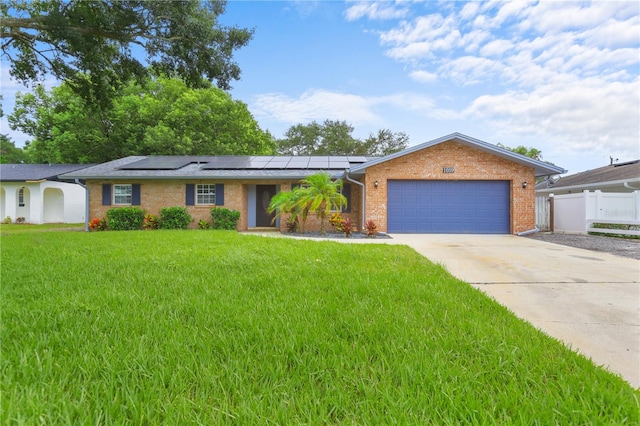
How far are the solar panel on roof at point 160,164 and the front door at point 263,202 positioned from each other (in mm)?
3897

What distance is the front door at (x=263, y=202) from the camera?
1459 cm

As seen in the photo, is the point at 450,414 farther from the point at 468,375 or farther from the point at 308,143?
the point at 308,143

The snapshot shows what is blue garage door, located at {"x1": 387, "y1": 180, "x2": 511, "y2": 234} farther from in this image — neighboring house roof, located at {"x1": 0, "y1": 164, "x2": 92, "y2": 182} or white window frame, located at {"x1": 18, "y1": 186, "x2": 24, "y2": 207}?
white window frame, located at {"x1": 18, "y1": 186, "x2": 24, "y2": 207}

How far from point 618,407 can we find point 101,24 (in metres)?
9.72

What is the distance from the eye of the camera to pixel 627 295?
12.4ft

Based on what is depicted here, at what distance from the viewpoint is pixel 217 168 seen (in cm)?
1380

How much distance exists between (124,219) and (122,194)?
180 cm

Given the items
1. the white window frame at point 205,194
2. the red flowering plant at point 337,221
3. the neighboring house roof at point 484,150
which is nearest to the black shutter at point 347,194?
the red flowering plant at point 337,221

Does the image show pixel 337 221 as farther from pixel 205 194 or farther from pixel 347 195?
pixel 205 194

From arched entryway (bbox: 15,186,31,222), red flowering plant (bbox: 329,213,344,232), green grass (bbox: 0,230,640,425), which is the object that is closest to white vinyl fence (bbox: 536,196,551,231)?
red flowering plant (bbox: 329,213,344,232)

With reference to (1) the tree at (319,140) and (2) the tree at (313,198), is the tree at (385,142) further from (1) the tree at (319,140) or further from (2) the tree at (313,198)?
(2) the tree at (313,198)

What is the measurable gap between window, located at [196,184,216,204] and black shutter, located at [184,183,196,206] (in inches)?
6.8

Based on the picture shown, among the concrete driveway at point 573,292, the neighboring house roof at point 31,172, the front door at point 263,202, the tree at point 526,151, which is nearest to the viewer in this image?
the concrete driveway at point 573,292

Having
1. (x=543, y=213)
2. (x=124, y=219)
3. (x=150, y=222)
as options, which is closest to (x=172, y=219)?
(x=150, y=222)
